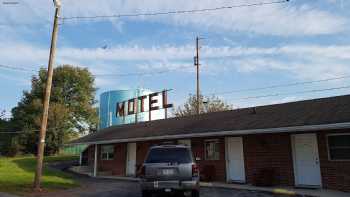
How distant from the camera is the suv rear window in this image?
36.4 ft

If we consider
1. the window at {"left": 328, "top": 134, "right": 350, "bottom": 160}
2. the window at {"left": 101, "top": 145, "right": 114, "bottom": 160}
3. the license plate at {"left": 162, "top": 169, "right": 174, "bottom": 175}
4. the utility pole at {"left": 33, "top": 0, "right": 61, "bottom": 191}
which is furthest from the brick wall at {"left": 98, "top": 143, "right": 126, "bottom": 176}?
the window at {"left": 328, "top": 134, "right": 350, "bottom": 160}

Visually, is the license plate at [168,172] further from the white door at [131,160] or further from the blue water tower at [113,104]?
the blue water tower at [113,104]

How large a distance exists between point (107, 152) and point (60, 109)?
2602 cm

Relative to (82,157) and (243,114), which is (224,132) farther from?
(82,157)

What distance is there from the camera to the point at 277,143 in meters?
16.1

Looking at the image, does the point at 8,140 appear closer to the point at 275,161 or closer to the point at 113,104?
the point at 113,104

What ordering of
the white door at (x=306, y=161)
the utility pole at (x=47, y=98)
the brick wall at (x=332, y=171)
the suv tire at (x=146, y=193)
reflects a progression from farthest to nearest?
the utility pole at (x=47, y=98)
the white door at (x=306, y=161)
the brick wall at (x=332, y=171)
the suv tire at (x=146, y=193)

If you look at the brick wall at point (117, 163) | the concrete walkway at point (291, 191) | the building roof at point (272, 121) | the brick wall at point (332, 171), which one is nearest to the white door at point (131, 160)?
the brick wall at point (117, 163)

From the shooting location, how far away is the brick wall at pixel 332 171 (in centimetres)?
1370

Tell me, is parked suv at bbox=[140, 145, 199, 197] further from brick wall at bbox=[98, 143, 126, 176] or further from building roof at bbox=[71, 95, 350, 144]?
brick wall at bbox=[98, 143, 126, 176]

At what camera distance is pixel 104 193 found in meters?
14.4

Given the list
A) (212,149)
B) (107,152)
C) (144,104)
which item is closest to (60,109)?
(144,104)

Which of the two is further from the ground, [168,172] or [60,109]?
[60,109]

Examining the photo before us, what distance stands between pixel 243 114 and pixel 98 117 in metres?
43.2
